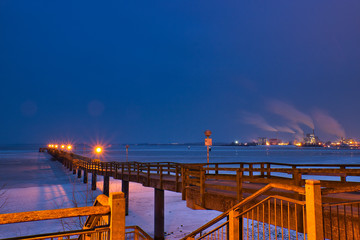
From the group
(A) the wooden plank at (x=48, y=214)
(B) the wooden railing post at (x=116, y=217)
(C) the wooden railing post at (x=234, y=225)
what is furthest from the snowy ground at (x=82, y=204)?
(B) the wooden railing post at (x=116, y=217)

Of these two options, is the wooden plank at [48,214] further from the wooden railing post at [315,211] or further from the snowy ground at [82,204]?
the snowy ground at [82,204]

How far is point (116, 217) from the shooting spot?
8.93ft

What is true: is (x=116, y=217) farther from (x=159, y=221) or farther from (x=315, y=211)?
(x=159, y=221)

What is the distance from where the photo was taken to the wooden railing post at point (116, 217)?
271 cm

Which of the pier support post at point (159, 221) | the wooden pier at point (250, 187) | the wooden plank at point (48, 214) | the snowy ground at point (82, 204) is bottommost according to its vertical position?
the snowy ground at point (82, 204)

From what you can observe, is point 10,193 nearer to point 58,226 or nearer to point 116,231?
point 58,226

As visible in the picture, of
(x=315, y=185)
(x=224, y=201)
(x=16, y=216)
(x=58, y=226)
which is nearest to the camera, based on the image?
(x=16, y=216)

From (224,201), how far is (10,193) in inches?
1043

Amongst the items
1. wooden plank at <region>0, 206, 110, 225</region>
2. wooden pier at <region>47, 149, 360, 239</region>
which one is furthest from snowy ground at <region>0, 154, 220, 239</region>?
wooden plank at <region>0, 206, 110, 225</region>

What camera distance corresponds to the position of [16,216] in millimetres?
2486

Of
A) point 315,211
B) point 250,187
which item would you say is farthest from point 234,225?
point 250,187

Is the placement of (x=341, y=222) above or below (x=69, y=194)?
above

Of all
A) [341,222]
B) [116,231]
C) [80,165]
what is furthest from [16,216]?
[80,165]

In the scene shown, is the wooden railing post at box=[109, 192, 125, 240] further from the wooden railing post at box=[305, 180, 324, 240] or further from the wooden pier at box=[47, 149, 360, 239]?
the wooden railing post at box=[305, 180, 324, 240]
